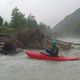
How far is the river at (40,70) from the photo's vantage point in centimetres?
2197

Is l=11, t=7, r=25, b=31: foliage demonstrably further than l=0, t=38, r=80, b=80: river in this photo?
Yes

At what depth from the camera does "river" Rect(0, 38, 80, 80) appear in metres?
22.0

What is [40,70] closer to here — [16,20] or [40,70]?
[40,70]

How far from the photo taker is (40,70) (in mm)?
25078

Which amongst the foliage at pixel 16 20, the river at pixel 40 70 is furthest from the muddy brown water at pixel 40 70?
the foliage at pixel 16 20

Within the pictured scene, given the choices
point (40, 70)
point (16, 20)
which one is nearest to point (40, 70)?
point (40, 70)

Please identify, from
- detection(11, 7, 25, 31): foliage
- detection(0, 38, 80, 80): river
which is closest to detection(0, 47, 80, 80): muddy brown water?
detection(0, 38, 80, 80): river

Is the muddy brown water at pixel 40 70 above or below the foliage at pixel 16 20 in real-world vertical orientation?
below

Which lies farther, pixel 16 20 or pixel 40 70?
pixel 16 20

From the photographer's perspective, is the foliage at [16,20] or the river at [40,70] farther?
the foliage at [16,20]

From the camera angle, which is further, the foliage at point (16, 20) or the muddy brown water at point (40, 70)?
the foliage at point (16, 20)

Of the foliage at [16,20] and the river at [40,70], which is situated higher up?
the foliage at [16,20]

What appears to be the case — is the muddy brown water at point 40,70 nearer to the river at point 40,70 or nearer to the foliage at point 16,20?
the river at point 40,70

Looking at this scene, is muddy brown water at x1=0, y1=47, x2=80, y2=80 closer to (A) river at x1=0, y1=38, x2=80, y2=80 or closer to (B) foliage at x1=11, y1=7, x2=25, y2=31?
(A) river at x1=0, y1=38, x2=80, y2=80
